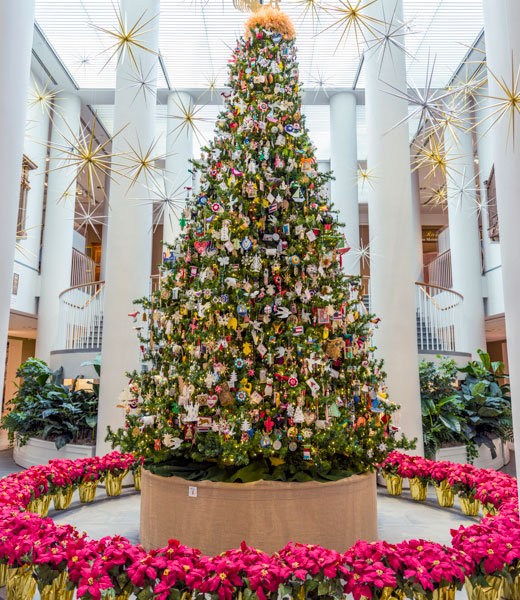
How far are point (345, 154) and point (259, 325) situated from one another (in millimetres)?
11203

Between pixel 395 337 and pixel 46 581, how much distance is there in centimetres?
528

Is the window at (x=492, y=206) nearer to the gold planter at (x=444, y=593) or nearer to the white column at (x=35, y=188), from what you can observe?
the gold planter at (x=444, y=593)

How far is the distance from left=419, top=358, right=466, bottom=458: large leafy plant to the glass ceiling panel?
6830mm

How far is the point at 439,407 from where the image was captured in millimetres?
7934

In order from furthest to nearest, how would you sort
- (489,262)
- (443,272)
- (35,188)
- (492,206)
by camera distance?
1. (443,272)
2. (35,188)
3. (489,262)
4. (492,206)

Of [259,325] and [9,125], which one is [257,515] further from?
[9,125]

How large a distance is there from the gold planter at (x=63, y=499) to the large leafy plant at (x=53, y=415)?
9.63ft

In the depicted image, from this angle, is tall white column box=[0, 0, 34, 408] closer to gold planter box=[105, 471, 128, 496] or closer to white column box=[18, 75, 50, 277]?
gold planter box=[105, 471, 128, 496]

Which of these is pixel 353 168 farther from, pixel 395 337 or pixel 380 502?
pixel 380 502

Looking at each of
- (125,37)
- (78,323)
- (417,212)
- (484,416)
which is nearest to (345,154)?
(417,212)

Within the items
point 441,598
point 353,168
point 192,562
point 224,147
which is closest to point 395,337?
point 224,147

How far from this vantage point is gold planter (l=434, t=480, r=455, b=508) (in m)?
5.29

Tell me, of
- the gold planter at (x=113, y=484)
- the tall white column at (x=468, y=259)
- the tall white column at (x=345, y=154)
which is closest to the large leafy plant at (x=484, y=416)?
the tall white column at (x=468, y=259)

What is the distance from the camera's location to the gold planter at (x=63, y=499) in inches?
199
